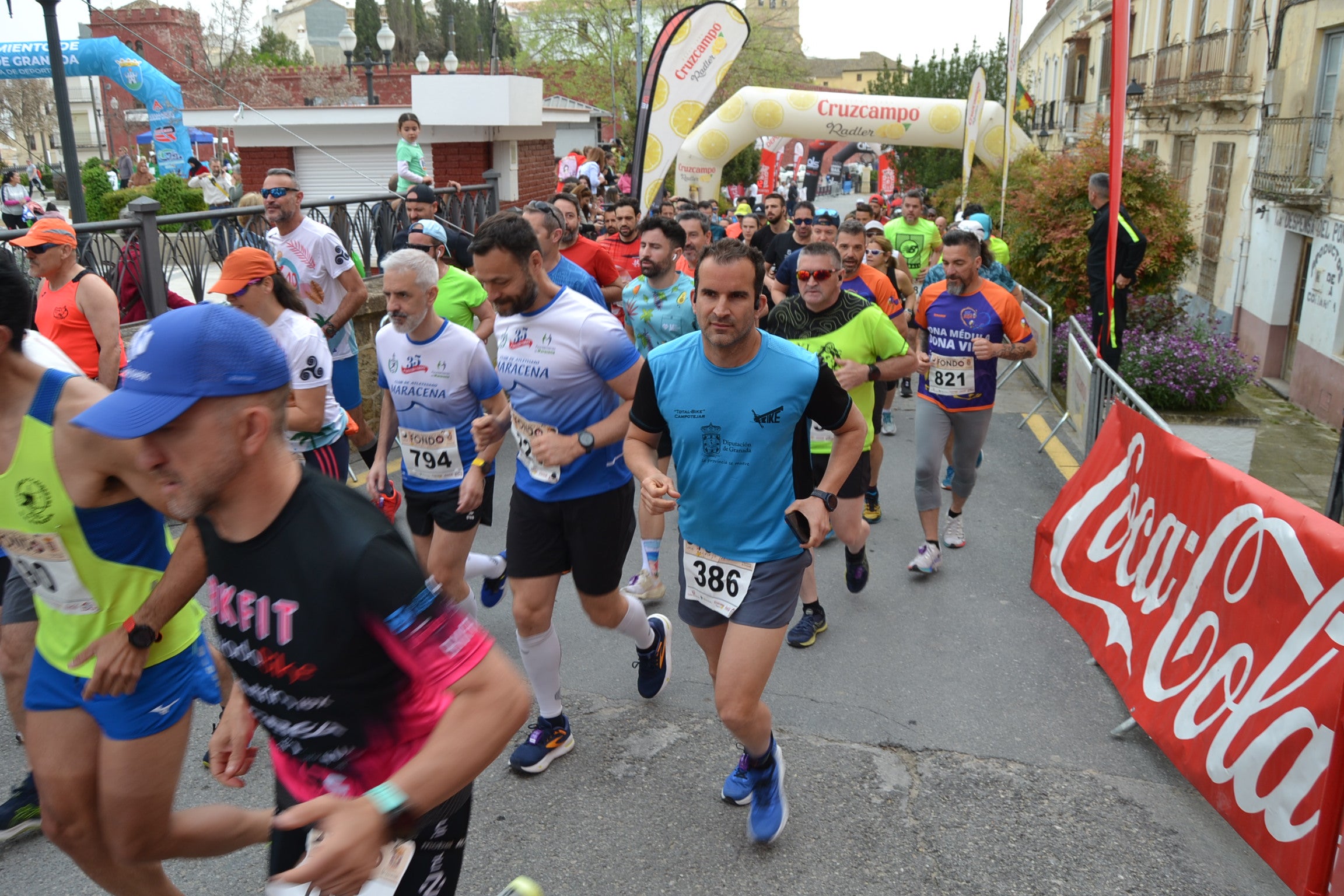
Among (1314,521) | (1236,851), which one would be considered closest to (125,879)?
(1236,851)

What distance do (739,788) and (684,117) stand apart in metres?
14.3

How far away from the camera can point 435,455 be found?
4555 mm

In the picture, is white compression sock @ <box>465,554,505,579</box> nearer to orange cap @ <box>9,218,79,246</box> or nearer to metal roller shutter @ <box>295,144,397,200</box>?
orange cap @ <box>9,218,79,246</box>

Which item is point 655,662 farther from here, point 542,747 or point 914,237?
point 914,237

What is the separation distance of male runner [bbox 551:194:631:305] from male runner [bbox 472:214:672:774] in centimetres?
377

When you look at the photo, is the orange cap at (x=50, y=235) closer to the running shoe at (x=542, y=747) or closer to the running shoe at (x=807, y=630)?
the running shoe at (x=542, y=747)

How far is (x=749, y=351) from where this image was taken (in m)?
3.50

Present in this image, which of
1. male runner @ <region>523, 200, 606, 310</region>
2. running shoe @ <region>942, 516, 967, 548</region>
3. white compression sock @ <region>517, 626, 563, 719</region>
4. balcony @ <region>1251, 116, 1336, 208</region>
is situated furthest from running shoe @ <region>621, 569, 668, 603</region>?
balcony @ <region>1251, 116, 1336, 208</region>

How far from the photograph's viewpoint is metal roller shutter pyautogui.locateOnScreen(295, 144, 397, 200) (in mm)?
17344

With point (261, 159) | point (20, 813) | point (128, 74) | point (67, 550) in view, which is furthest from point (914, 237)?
point (128, 74)

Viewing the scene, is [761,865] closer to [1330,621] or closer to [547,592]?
[547,592]

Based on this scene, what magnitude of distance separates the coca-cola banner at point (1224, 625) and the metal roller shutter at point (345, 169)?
47.5 feet

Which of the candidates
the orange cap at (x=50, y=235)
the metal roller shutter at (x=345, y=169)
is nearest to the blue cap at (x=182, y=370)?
the orange cap at (x=50, y=235)

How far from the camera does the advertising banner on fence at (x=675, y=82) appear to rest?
53.5ft
